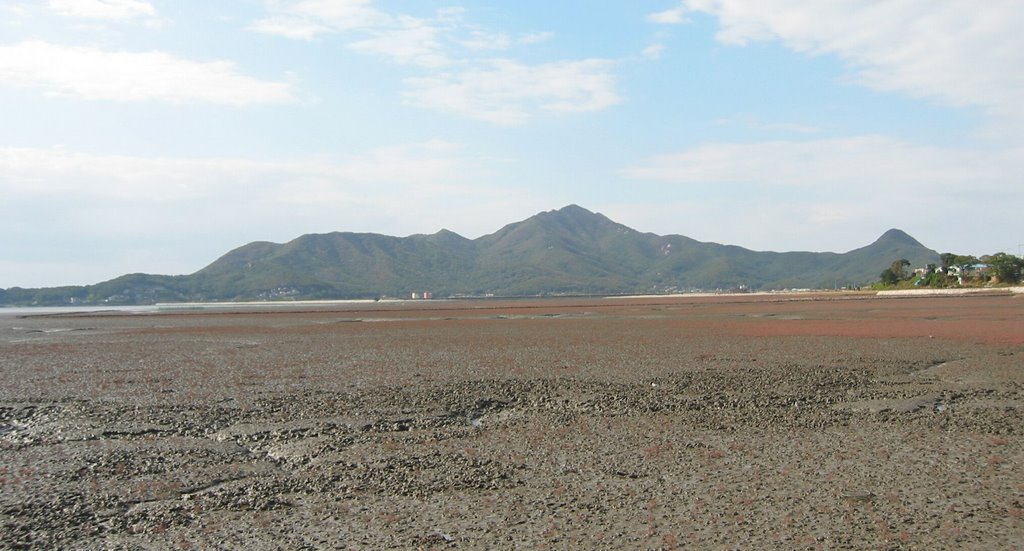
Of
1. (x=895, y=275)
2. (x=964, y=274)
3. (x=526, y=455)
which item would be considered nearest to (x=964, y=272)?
(x=964, y=274)

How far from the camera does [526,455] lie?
10953 mm

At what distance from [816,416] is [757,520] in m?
6.28

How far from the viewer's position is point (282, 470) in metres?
10.3

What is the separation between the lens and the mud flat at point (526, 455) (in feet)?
25.1

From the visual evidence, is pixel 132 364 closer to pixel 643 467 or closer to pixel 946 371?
pixel 643 467

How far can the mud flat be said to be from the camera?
7.66 m

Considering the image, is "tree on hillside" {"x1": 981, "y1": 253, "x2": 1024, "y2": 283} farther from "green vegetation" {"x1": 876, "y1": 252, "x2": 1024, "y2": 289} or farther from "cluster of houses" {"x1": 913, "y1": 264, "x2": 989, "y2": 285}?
"cluster of houses" {"x1": 913, "y1": 264, "x2": 989, "y2": 285}

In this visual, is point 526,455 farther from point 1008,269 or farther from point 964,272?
point 964,272

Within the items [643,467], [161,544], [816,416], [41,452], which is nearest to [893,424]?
[816,416]

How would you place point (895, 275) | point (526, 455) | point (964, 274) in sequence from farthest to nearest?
point (895, 275)
point (964, 274)
point (526, 455)

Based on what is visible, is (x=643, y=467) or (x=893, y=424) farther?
(x=893, y=424)

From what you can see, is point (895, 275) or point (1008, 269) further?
point (895, 275)

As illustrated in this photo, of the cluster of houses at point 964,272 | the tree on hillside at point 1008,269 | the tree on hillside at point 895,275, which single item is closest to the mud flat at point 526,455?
the tree on hillside at point 1008,269

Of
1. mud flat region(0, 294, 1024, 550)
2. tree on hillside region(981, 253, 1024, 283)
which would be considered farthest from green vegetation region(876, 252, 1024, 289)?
mud flat region(0, 294, 1024, 550)
